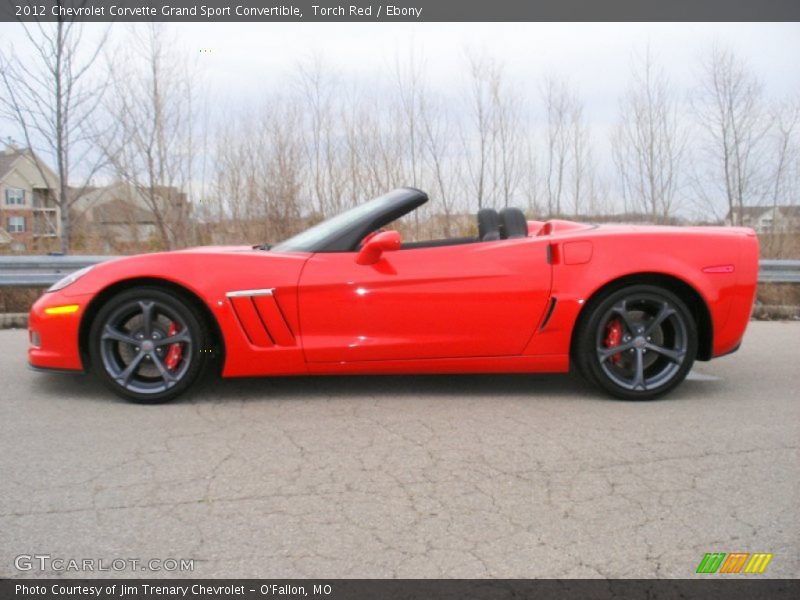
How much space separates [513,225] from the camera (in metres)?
4.23

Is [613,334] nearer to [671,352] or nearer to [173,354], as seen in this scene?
[671,352]

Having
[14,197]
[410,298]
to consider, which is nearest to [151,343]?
[410,298]

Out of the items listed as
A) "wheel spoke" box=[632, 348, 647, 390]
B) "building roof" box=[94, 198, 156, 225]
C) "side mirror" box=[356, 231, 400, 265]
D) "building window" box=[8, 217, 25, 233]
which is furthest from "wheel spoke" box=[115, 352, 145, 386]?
"building roof" box=[94, 198, 156, 225]

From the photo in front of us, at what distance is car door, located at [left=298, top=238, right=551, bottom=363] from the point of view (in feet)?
12.5

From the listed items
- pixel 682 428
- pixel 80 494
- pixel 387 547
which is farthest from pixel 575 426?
pixel 80 494

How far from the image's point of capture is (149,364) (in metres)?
3.90

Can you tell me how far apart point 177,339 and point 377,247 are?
1180mm

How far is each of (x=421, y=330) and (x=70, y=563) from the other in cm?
215

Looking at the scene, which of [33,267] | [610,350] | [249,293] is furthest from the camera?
[33,267]

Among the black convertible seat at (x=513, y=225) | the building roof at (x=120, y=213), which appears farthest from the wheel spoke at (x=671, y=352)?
the building roof at (x=120, y=213)

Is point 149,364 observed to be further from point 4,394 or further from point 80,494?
point 80,494

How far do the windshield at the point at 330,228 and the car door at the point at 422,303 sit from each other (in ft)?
0.58

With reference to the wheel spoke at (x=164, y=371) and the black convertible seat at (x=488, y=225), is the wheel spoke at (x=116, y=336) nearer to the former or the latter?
the wheel spoke at (x=164, y=371)

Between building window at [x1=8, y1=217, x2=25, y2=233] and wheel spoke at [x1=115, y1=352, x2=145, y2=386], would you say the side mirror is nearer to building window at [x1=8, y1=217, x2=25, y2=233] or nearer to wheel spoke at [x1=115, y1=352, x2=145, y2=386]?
wheel spoke at [x1=115, y1=352, x2=145, y2=386]
